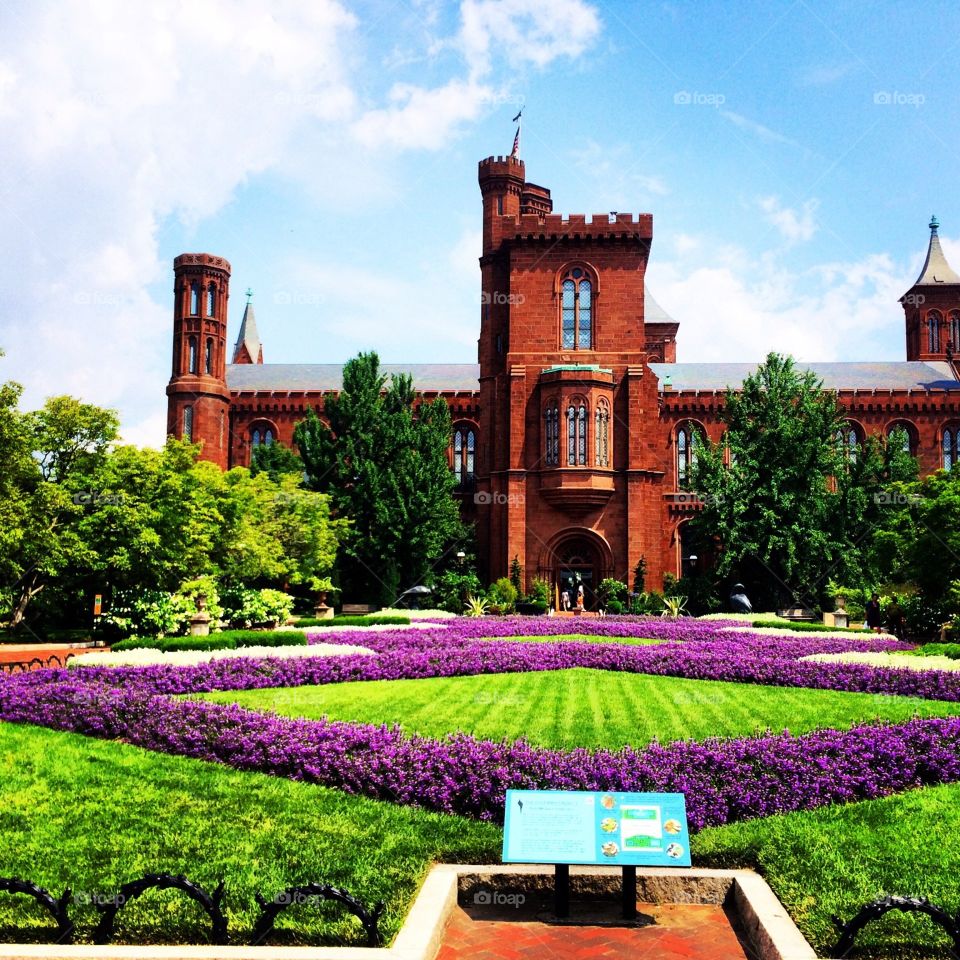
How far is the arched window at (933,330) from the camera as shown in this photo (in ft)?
213

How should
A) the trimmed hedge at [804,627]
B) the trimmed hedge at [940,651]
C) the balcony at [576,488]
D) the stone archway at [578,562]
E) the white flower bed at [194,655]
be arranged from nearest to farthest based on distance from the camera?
the white flower bed at [194,655]
the trimmed hedge at [940,651]
the trimmed hedge at [804,627]
the balcony at [576,488]
the stone archway at [578,562]

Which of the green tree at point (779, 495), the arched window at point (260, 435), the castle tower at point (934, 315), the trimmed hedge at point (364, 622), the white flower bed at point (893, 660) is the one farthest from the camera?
the castle tower at point (934, 315)

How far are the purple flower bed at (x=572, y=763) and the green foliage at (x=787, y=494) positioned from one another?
97.6ft

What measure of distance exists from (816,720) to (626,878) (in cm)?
677

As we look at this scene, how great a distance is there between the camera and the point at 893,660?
18.6m

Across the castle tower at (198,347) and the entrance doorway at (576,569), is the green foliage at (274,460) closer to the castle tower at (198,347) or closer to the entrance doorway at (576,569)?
the castle tower at (198,347)

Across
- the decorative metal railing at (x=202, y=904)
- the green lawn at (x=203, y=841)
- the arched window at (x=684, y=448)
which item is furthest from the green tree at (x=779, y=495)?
the decorative metal railing at (x=202, y=904)

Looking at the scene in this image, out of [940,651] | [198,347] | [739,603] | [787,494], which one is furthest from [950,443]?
[198,347]

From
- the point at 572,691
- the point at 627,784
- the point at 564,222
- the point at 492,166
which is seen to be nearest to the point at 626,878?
the point at 627,784

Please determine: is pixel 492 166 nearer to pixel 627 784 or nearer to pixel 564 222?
pixel 564 222

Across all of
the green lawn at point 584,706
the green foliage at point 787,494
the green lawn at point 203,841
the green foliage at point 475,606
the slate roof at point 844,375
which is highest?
the slate roof at point 844,375

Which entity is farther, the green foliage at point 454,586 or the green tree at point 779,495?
the green foliage at point 454,586

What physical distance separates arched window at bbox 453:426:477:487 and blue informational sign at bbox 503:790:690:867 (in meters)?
→ 45.8

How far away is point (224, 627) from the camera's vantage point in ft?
95.9
